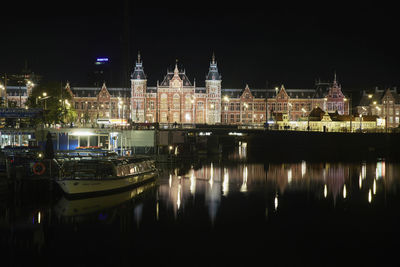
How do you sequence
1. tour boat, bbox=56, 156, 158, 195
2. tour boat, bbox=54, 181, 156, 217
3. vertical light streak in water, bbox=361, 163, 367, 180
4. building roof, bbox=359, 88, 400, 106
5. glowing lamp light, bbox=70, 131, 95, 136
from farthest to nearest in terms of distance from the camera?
building roof, bbox=359, 88, 400, 106
glowing lamp light, bbox=70, 131, 95, 136
vertical light streak in water, bbox=361, 163, 367, 180
tour boat, bbox=56, 156, 158, 195
tour boat, bbox=54, 181, 156, 217

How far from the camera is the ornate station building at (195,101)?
491ft

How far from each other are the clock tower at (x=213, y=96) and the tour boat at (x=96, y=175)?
333ft

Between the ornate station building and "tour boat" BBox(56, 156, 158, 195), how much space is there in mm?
91534

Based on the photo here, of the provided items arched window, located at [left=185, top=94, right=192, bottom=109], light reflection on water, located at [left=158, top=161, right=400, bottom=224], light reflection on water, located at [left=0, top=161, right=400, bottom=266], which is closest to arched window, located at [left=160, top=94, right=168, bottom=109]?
arched window, located at [left=185, top=94, right=192, bottom=109]

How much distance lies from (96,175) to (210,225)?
1317cm

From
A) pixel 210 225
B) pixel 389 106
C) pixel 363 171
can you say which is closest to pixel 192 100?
pixel 389 106

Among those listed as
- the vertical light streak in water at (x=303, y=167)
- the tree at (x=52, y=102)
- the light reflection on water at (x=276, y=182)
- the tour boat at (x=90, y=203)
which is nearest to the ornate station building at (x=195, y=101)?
the tree at (x=52, y=102)

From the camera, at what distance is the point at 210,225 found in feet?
121

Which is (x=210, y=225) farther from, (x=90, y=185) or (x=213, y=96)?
(x=213, y=96)

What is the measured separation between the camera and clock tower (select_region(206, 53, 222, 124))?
152m

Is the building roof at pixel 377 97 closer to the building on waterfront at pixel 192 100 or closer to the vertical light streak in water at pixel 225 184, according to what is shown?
the building on waterfront at pixel 192 100

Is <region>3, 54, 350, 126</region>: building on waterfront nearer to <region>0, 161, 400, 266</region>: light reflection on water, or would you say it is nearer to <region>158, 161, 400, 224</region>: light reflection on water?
<region>158, 161, 400, 224</region>: light reflection on water

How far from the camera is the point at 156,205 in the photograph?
142ft

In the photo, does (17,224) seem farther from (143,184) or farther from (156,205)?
(143,184)
